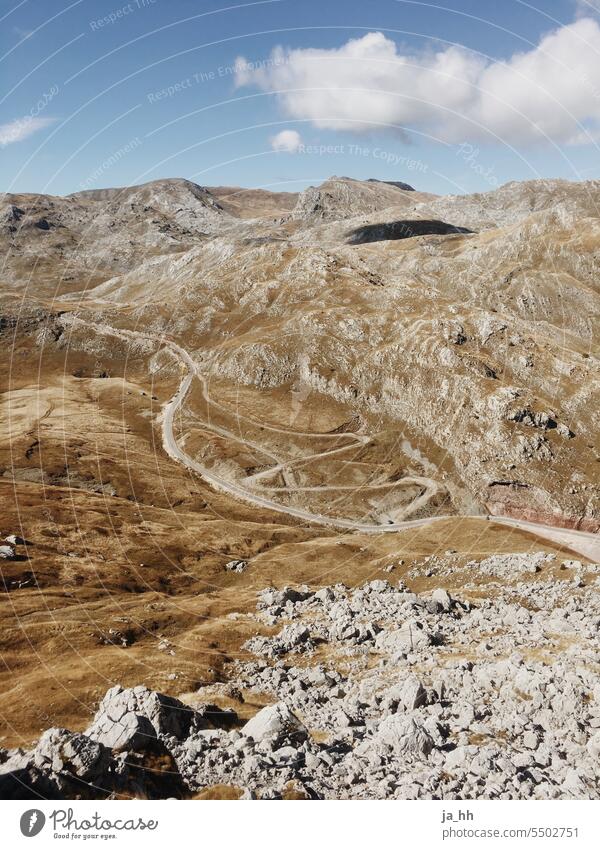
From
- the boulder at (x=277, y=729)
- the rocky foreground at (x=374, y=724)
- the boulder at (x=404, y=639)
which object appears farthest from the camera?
the boulder at (x=404, y=639)

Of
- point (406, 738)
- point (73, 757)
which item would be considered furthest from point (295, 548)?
point (73, 757)

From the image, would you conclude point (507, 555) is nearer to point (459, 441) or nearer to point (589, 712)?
point (589, 712)

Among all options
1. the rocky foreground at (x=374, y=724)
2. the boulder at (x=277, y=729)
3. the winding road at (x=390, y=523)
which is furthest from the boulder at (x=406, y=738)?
the winding road at (x=390, y=523)

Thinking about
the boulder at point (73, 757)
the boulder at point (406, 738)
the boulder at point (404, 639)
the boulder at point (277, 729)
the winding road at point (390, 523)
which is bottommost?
the winding road at point (390, 523)

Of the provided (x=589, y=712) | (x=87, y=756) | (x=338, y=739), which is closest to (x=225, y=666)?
(x=338, y=739)

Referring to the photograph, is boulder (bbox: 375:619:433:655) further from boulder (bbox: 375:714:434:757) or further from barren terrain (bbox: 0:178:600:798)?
boulder (bbox: 375:714:434:757)

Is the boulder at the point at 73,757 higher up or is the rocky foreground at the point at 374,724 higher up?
the boulder at the point at 73,757

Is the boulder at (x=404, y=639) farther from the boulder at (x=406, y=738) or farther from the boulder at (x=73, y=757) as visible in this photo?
the boulder at (x=73, y=757)

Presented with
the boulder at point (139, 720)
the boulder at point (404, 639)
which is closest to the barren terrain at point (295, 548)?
the boulder at point (139, 720)

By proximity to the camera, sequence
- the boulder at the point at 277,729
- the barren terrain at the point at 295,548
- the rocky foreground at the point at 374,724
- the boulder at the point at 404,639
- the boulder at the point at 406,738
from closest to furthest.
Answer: the rocky foreground at the point at 374,724 < the boulder at the point at 406,738 < the boulder at the point at 277,729 < the barren terrain at the point at 295,548 < the boulder at the point at 404,639

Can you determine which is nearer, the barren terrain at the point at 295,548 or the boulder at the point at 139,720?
the boulder at the point at 139,720

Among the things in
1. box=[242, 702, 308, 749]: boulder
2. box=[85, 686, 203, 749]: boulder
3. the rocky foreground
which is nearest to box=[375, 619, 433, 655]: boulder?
the rocky foreground
